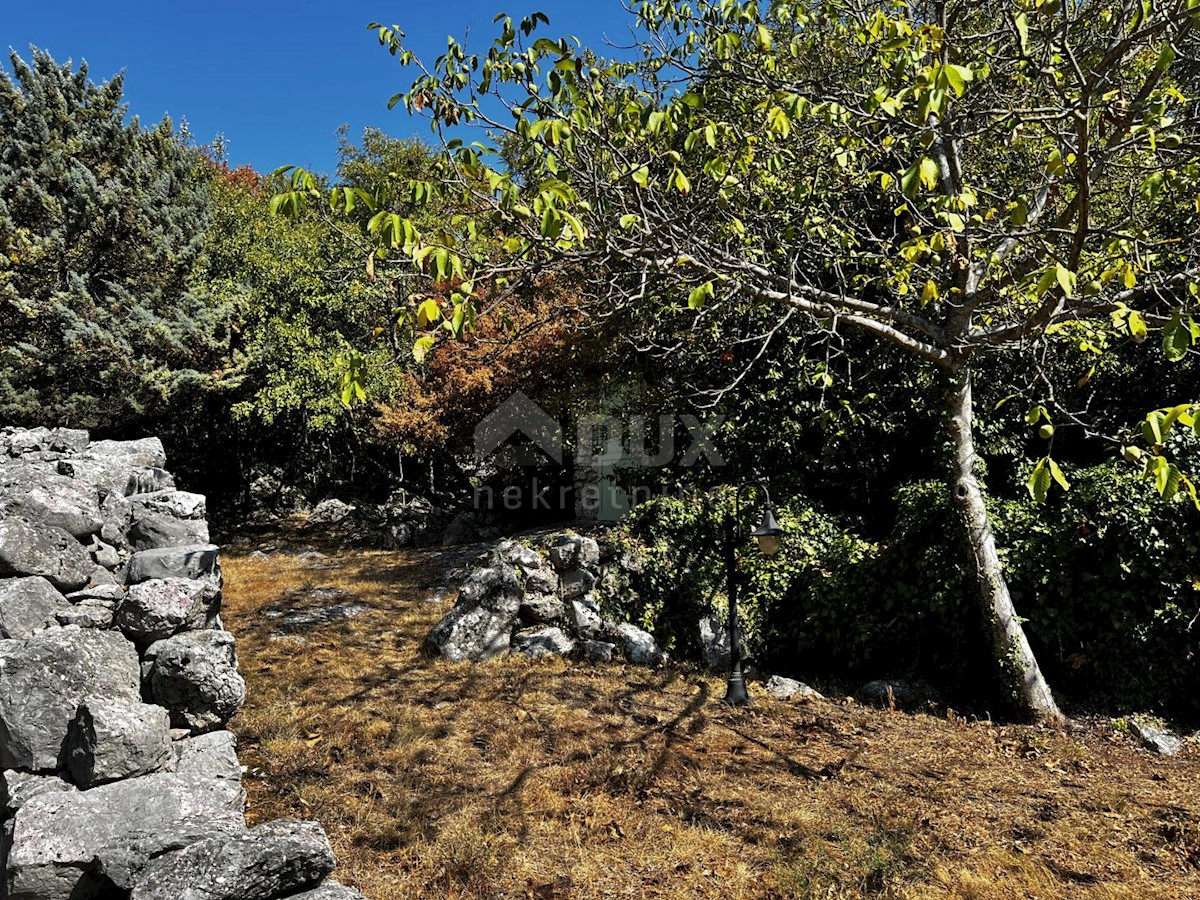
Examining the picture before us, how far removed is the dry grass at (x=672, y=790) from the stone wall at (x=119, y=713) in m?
0.89

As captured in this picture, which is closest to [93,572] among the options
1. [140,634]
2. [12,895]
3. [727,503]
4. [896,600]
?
[140,634]

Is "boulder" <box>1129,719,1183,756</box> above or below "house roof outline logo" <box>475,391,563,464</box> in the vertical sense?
below

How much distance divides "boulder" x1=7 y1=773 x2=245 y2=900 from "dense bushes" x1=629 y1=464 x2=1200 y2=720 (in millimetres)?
5089

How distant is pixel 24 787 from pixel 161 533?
1877 mm

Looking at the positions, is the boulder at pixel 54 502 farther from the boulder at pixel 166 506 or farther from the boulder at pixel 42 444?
the boulder at pixel 42 444

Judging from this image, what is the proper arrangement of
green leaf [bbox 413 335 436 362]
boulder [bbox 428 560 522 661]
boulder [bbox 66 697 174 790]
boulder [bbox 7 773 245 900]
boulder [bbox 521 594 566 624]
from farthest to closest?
boulder [bbox 521 594 566 624], boulder [bbox 428 560 522 661], boulder [bbox 66 697 174 790], green leaf [bbox 413 335 436 362], boulder [bbox 7 773 245 900]

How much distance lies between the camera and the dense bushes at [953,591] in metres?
5.90

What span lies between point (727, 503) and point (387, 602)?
14.9 ft

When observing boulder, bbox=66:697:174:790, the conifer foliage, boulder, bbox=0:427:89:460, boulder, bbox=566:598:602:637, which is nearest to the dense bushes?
boulder, bbox=566:598:602:637

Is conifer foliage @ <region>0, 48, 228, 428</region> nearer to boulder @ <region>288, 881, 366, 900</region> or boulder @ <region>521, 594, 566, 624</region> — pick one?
boulder @ <region>521, 594, 566, 624</region>

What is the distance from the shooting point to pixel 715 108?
314 inches

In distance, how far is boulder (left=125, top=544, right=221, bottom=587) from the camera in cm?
411

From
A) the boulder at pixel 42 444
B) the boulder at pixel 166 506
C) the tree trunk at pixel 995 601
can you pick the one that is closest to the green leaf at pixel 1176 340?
the tree trunk at pixel 995 601

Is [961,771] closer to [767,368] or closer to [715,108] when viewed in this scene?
[767,368]
